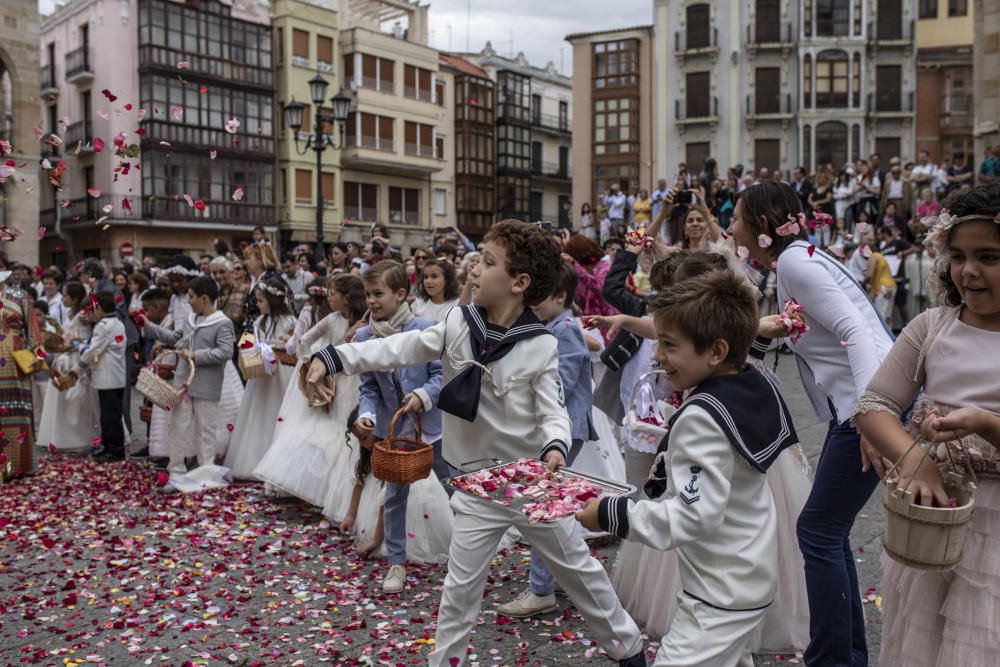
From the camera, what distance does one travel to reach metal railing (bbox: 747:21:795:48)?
143 feet

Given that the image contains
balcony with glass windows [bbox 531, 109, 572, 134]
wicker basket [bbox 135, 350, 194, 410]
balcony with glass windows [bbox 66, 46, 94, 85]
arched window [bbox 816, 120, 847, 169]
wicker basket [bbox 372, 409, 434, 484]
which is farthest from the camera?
balcony with glass windows [bbox 531, 109, 572, 134]

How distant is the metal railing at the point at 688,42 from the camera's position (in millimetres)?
43844

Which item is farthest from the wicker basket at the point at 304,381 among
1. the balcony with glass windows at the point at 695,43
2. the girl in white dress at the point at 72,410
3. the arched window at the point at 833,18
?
the arched window at the point at 833,18

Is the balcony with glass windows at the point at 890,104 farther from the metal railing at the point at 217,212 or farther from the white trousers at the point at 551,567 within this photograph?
the white trousers at the point at 551,567

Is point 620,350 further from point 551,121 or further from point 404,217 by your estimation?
point 551,121

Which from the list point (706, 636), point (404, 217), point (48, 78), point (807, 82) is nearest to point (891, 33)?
point (807, 82)

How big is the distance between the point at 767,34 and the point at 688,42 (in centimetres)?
390

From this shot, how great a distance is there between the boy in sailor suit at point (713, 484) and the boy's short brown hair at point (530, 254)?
3.71 feet

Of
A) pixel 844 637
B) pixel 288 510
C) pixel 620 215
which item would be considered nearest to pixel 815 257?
pixel 844 637

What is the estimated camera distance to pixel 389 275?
18.2 ft

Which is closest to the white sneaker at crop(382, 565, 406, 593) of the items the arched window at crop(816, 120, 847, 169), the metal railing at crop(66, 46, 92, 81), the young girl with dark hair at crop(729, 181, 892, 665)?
the young girl with dark hair at crop(729, 181, 892, 665)

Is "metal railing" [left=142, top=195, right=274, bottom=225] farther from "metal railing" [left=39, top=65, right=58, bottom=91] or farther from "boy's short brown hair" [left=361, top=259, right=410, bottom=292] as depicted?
"boy's short brown hair" [left=361, top=259, right=410, bottom=292]

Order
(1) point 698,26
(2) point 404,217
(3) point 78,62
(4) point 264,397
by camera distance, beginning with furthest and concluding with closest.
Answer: (2) point 404,217 → (1) point 698,26 → (3) point 78,62 → (4) point 264,397

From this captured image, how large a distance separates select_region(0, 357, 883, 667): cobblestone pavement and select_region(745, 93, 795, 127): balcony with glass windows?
39452 millimetres
